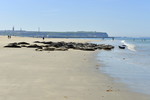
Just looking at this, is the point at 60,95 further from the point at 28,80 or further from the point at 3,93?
the point at 28,80

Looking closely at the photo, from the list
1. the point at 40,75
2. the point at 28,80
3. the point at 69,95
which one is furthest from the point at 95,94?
the point at 40,75

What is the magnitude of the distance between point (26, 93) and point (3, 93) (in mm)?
699

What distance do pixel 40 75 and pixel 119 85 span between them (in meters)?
3.73

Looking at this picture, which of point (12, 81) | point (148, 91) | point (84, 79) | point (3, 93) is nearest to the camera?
point (3, 93)

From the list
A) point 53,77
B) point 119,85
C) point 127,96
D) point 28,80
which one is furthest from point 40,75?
point 127,96

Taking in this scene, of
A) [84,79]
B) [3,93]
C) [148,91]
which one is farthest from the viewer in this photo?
[84,79]

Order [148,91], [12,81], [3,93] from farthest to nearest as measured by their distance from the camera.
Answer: [12,81]
[148,91]
[3,93]

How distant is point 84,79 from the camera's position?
1193 cm

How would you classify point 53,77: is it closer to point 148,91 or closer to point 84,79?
point 84,79

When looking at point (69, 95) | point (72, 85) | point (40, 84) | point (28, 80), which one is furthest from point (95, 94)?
point (28, 80)

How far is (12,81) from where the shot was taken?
10.8 meters

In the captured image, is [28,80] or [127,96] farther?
[28,80]

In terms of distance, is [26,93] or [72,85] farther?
[72,85]

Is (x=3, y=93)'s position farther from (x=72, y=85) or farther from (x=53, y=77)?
(x=53, y=77)
